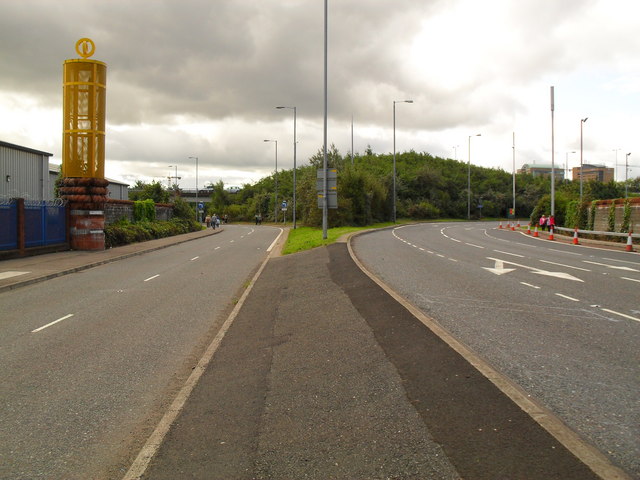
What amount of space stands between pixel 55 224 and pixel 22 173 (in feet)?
43.9

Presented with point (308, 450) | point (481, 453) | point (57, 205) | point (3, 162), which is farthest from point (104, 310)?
point (3, 162)

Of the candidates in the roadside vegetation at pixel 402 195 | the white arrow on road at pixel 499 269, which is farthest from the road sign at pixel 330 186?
the white arrow on road at pixel 499 269

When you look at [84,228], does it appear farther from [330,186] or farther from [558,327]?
[558,327]

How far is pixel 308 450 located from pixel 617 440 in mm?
2264

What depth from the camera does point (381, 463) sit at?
3838 millimetres

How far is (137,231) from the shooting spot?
34.6 metres

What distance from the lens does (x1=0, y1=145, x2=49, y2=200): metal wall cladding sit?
3369 centimetres

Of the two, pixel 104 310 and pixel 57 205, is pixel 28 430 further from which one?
pixel 57 205

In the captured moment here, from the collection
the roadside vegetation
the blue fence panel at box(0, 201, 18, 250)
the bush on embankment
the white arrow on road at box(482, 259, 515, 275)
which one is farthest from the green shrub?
the white arrow on road at box(482, 259, 515, 275)

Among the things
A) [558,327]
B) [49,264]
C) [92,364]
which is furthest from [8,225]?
[558,327]

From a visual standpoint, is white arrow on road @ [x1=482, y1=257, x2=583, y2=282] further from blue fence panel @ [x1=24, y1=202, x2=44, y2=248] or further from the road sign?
blue fence panel @ [x1=24, y1=202, x2=44, y2=248]

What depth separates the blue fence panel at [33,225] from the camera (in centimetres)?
2261

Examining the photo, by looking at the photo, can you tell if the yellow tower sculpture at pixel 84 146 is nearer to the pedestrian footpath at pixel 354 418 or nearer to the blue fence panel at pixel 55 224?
the blue fence panel at pixel 55 224

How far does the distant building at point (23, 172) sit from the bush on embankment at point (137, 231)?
2533mm
